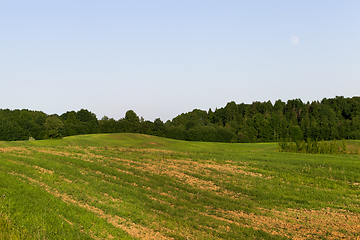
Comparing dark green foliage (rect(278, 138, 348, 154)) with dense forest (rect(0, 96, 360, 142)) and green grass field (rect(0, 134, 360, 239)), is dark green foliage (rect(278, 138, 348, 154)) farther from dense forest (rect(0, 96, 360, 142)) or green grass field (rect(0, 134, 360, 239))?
dense forest (rect(0, 96, 360, 142))

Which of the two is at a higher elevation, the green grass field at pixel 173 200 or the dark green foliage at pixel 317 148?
the dark green foliage at pixel 317 148

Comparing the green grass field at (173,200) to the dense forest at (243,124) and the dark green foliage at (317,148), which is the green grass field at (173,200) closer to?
the dark green foliage at (317,148)

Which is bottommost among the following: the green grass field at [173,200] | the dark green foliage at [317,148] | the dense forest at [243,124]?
the green grass field at [173,200]

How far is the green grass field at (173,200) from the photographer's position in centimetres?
1161

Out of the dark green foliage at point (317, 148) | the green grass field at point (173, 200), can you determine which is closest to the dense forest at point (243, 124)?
the dark green foliage at point (317, 148)

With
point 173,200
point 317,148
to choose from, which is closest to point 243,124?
point 317,148

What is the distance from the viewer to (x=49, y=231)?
386 inches

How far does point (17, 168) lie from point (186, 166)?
1371cm

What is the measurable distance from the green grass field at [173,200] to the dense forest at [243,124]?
6547 centimetres

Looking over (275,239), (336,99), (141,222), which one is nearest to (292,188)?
(275,239)

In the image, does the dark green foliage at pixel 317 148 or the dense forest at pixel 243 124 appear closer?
the dark green foliage at pixel 317 148

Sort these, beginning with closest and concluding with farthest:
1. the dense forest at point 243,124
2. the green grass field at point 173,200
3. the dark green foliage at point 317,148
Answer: the green grass field at point 173,200 < the dark green foliage at point 317,148 < the dense forest at point 243,124

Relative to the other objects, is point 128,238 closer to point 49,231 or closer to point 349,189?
point 49,231

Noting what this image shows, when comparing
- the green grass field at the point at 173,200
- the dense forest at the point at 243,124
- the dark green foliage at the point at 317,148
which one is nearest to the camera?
the green grass field at the point at 173,200
